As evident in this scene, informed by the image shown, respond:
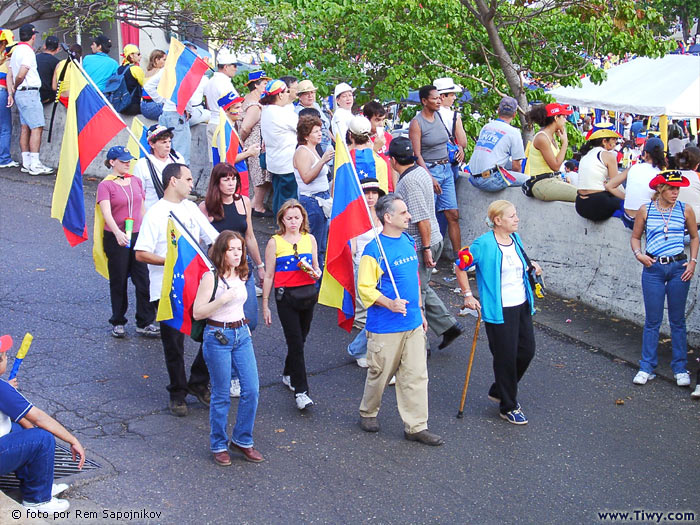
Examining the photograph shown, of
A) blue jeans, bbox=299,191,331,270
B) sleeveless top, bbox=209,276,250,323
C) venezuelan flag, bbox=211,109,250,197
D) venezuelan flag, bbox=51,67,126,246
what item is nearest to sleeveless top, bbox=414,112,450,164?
blue jeans, bbox=299,191,331,270

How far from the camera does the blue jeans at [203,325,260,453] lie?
569cm

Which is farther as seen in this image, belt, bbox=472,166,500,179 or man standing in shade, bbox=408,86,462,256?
belt, bbox=472,166,500,179

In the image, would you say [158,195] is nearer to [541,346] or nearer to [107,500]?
[107,500]

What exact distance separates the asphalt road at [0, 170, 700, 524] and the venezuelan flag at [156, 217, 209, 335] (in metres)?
0.81

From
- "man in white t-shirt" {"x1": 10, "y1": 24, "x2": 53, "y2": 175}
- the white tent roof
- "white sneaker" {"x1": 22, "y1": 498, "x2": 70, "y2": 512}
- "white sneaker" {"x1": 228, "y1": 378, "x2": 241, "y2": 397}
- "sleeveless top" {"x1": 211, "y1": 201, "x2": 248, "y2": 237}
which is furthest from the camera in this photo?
the white tent roof

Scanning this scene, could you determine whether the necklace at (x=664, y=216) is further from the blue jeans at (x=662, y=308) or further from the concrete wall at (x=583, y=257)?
the concrete wall at (x=583, y=257)

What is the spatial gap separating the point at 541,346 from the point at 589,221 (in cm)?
159

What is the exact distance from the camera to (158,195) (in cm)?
771

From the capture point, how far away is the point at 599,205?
8.87m

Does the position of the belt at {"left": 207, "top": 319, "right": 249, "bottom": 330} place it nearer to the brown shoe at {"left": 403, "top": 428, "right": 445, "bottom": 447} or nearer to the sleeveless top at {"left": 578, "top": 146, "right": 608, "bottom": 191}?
the brown shoe at {"left": 403, "top": 428, "right": 445, "bottom": 447}

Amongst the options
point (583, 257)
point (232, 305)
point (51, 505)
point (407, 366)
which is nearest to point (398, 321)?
point (407, 366)

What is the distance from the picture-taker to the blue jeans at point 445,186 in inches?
386

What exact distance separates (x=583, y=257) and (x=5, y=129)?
9.62m

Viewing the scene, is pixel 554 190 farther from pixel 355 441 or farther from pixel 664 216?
pixel 355 441
